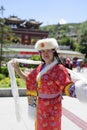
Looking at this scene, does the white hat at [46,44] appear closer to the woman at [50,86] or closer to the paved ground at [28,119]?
the woman at [50,86]

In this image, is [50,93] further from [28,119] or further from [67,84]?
[28,119]

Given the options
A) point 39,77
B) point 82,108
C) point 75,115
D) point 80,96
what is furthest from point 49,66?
point 82,108

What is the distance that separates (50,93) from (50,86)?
71mm

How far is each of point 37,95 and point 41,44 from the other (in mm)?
536

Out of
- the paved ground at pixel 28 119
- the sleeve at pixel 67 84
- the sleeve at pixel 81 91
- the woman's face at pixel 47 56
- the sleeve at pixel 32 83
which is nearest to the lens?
the sleeve at pixel 81 91

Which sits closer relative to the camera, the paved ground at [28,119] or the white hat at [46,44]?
the white hat at [46,44]

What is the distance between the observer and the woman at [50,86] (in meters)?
3.62

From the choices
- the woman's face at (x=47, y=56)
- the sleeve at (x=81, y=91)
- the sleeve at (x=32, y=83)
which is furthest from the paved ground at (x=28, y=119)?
the sleeve at (x=81, y=91)

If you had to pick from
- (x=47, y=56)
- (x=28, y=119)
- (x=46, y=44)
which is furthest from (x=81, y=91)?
(x=28, y=119)

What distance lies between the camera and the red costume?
143 inches

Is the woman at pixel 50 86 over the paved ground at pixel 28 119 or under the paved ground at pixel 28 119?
over

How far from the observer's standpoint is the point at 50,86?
144 inches

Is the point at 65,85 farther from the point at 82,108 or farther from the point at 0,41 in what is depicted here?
the point at 0,41

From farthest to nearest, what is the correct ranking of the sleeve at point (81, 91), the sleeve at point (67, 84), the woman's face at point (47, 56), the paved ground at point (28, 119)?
the paved ground at point (28, 119) → the woman's face at point (47, 56) → the sleeve at point (67, 84) → the sleeve at point (81, 91)
